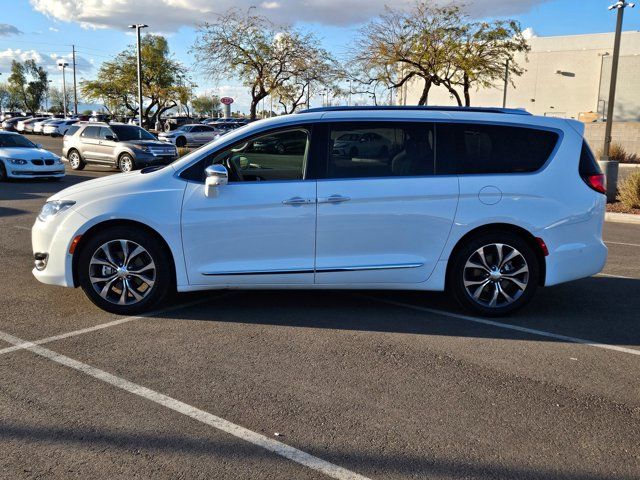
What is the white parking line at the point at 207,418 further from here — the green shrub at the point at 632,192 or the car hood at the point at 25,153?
the car hood at the point at 25,153

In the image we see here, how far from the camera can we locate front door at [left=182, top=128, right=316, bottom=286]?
5.13 metres

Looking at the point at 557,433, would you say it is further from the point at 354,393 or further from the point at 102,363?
the point at 102,363

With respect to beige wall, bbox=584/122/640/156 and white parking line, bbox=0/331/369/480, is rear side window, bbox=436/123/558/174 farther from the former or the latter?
beige wall, bbox=584/122/640/156

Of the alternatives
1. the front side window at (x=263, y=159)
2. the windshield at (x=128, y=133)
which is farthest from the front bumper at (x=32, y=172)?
the front side window at (x=263, y=159)

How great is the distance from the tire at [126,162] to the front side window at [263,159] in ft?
50.8

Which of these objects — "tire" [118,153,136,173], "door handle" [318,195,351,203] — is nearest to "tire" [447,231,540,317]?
"door handle" [318,195,351,203]

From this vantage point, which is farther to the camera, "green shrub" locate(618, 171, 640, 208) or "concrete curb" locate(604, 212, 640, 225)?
"green shrub" locate(618, 171, 640, 208)

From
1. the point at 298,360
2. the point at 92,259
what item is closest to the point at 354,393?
the point at 298,360

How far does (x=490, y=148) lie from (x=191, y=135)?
1371 inches

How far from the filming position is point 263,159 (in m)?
5.33

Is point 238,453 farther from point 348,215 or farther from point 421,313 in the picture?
point 421,313

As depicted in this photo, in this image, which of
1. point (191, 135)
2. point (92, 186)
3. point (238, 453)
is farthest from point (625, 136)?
point (238, 453)

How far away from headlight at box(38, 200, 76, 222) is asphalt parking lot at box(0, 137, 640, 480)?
0.87 m

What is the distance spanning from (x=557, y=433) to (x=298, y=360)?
5.99ft
